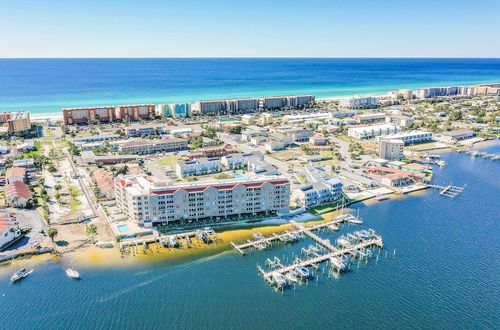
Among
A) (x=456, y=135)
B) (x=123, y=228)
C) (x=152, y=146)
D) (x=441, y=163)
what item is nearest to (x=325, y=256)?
(x=123, y=228)

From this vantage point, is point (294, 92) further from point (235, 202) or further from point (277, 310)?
point (277, 310)

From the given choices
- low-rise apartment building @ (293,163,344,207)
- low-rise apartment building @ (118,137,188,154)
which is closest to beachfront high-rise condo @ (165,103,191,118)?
low-rise apartment building @ (118,137,188,154)

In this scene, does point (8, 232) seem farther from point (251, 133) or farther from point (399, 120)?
point (399, 120)

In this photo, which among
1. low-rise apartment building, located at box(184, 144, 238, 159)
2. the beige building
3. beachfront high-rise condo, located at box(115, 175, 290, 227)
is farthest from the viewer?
the beige building

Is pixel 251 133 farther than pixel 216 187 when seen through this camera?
Yes

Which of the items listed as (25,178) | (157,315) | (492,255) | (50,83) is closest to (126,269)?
(157,315)

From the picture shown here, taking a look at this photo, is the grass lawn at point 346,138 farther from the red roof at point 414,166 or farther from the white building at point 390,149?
the red roof at point 414,166

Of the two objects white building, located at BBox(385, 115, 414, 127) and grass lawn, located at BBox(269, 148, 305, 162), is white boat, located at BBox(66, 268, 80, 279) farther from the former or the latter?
white building, located at BBox(385, 115, 414, 127)

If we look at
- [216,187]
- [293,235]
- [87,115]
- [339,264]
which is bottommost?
[339,264]
